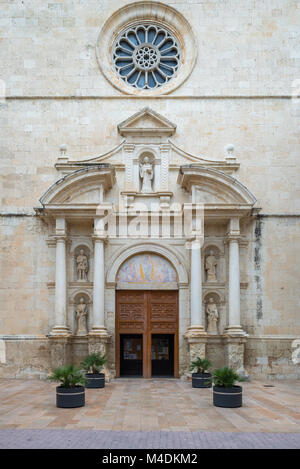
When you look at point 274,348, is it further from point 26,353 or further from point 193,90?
point 193,90

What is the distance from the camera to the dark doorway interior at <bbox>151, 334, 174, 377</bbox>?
55.6 feet

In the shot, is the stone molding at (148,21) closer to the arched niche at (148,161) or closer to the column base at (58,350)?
the arched niche at (148,161)

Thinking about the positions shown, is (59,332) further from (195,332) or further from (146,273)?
(195,332)

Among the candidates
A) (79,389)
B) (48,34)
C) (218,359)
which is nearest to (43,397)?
(79,389)

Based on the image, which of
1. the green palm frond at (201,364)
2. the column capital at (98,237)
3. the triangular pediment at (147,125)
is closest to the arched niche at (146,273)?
the column capital at (98,237)

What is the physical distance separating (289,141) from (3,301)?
10555mm

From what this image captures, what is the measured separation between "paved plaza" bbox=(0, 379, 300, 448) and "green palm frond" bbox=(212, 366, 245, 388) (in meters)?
0.51

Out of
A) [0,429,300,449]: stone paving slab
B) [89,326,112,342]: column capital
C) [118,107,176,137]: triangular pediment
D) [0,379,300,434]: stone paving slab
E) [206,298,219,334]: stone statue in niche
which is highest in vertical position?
[118,107,176,137]: triangular pediment

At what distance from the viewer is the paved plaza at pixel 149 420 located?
805cm

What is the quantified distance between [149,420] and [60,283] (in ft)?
24.3

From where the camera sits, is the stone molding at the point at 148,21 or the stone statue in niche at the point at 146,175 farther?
the stone molding at the point at 148,21

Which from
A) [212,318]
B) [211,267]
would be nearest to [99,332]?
[212,318]

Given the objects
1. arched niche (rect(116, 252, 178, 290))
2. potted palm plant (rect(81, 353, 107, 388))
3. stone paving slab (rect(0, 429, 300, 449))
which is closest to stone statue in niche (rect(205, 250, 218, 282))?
arched niche (rect(116, 252, 178, 290))

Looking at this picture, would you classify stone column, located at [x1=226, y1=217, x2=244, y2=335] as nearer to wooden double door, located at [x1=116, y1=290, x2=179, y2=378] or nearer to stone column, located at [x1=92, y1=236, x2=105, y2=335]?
wooden double door, located at [x1=116, y1=290, x2=179, y2=378]
